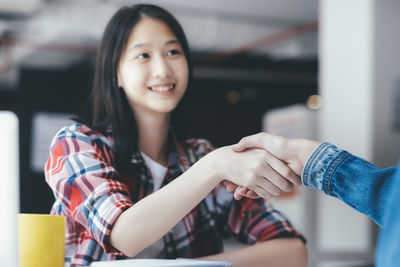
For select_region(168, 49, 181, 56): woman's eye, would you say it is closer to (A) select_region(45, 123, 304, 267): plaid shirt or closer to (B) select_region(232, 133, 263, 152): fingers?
(A) select_region(45, 123, 304, 267): plaid shirt

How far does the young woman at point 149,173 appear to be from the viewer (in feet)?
3.69

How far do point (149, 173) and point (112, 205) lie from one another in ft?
0.97

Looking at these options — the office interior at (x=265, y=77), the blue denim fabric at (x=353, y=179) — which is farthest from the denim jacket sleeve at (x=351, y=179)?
the office interior at (x=265, y=77)

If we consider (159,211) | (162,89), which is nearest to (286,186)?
(159,211)

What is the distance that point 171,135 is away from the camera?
1516mm

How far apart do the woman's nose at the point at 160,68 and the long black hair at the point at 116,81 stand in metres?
0.09

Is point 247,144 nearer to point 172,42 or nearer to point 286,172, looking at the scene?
point 286,172

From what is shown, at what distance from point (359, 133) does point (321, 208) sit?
738 millimetres

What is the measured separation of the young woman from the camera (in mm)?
1126

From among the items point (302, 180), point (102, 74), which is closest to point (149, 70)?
point (102, 74)

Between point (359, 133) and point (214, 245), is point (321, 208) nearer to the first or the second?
point (359, 133)

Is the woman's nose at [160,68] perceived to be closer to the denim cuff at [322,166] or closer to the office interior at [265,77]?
the office interior at [265,77]

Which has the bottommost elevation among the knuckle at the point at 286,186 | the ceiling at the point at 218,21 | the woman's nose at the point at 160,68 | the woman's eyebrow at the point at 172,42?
the knuckle at the point at 286,186

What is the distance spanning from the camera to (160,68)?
1.38m
